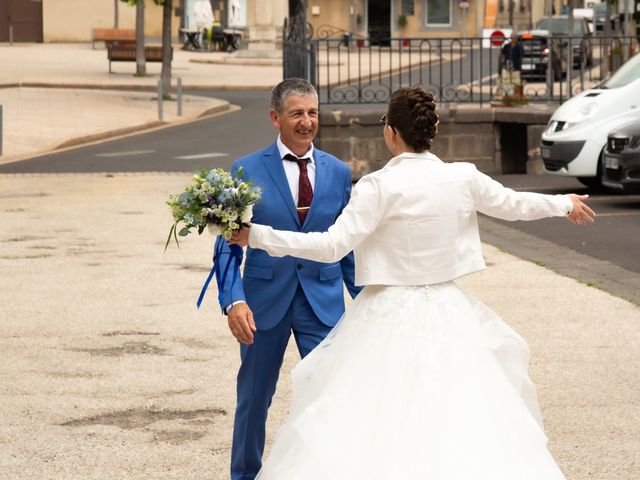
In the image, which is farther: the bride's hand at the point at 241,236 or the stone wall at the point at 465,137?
the stone wall at the point at 465,137

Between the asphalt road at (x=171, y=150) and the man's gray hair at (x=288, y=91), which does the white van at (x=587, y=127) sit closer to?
the asphalt road at (x=171, y=150)

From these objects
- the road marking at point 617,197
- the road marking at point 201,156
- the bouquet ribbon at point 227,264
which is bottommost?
the road marking at point 617,197

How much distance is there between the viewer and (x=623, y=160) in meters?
17.3

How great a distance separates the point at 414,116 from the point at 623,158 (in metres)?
12.5

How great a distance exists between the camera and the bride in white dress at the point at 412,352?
512cm

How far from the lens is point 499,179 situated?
2100 cm

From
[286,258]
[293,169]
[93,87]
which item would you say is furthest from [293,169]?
[93,87]

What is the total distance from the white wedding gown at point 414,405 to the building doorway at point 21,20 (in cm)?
7095

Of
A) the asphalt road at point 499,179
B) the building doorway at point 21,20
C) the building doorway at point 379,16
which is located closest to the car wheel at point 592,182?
the asphalt road at point 499,179

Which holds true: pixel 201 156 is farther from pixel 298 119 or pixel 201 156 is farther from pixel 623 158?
pixel 298 119

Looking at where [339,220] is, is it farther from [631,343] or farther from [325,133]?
[325,133]

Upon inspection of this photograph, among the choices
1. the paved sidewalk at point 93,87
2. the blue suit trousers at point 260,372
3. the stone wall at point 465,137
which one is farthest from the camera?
the paved sidewalk at point 93,87

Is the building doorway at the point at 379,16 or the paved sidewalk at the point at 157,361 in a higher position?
the building doorway at the point at 379,16

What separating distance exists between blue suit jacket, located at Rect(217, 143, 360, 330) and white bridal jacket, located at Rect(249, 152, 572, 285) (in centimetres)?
55
